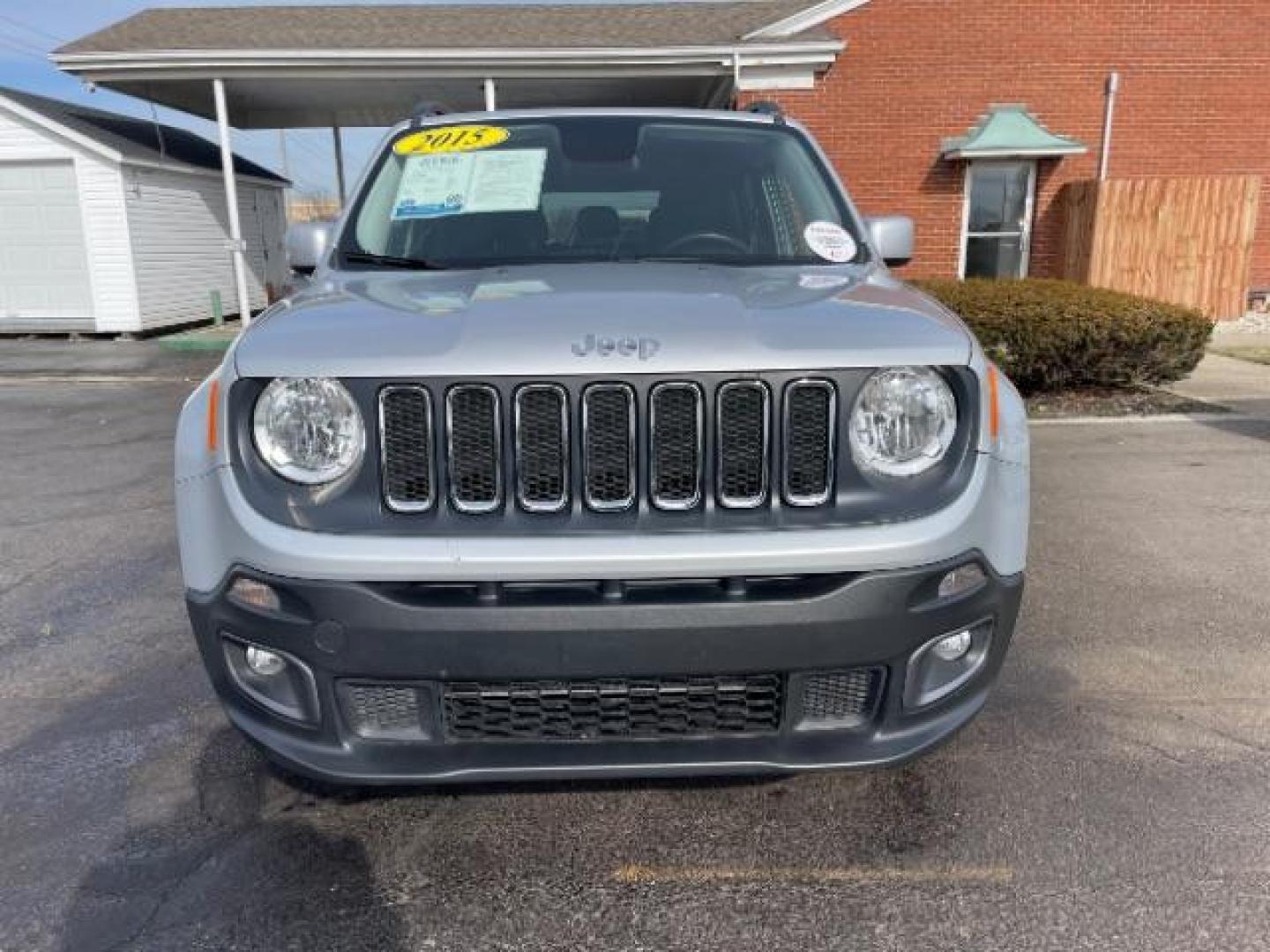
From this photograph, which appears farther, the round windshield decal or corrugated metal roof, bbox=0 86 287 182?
corrugated metal roof, bbox=0 86 287 182

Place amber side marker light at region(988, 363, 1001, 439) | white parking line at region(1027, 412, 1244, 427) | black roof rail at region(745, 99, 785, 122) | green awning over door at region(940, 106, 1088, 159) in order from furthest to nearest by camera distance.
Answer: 1. green awning over door at region(940, 106, 1088, 159)
2. white parking line at region(1027, 412, 1244, 427)
3. black roof rail at region(745, 99, 785, 122)
4. amber side marker light at region(988, 363, 1001, 439)

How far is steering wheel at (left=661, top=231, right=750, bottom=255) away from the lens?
317 cm

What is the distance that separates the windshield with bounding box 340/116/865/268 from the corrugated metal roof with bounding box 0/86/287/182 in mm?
13597

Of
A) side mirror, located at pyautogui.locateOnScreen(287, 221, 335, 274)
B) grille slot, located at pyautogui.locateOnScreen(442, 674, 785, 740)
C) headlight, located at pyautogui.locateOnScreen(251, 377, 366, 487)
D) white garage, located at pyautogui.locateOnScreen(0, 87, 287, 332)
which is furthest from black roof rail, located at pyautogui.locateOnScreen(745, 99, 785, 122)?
white garage, located at pyautogui.locateOnScreen(0, 87, 287, 332)

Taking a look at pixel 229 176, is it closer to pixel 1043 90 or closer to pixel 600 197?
pixel 1043 90

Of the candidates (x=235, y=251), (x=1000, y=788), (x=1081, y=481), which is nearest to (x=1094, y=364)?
(x=1081, y=481)

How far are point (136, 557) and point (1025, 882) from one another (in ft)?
14.2

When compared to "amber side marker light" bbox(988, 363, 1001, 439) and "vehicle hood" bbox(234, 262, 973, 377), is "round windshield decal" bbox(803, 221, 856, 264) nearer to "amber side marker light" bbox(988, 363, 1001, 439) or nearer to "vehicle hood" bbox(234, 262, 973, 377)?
"vehicle hood" bbox(234, 262, 973, 377)

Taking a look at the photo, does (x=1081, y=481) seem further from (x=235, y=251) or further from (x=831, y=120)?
(x=235, y=251)

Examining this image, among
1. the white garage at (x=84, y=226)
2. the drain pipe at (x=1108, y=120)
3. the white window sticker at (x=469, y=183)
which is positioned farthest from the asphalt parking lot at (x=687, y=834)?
the white garage at (x=84, y=226)

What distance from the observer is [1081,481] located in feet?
19.7

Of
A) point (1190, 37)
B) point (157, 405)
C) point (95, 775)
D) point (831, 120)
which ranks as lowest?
point (157, 405)

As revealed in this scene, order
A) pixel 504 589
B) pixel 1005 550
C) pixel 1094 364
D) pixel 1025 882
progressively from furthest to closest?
1. pixel 1094 364
2. pixel 1025 882
3. pixel 1005 550
4. pixel 504 589

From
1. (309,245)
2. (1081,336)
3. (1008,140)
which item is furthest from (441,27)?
(309,245)
